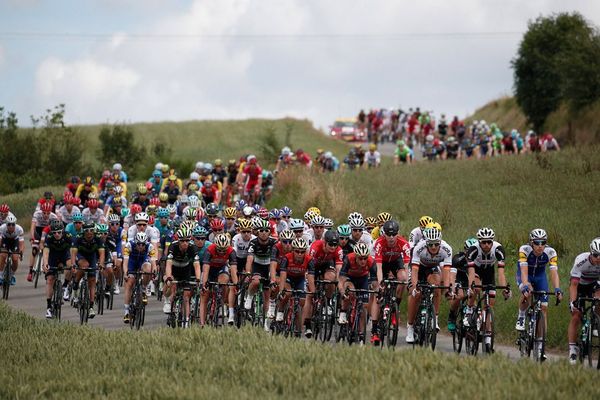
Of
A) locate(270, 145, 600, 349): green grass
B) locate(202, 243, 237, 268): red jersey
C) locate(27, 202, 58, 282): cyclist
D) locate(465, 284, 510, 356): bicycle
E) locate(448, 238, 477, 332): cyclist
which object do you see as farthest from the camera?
locate(270, 145, 600, 349): green grass

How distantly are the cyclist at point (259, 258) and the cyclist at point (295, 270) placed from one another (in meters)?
0.92

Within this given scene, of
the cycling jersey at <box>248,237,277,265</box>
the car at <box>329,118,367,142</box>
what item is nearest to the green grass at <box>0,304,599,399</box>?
the cycling jersey at <box>248,237,277,265</box>

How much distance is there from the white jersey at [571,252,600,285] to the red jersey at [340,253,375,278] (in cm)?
343

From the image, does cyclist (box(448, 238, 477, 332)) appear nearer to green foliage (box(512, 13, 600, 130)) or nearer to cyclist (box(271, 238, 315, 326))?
cyclist (box(271, 238, 315, 326))

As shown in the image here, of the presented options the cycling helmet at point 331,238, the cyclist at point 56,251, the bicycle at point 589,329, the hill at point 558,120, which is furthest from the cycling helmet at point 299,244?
the hill at point 558,120

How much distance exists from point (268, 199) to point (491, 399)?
33857 millimetres

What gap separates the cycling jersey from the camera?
22562 mm

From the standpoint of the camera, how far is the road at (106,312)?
22.4 m

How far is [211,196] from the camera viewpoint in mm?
38094

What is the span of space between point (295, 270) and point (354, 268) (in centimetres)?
118

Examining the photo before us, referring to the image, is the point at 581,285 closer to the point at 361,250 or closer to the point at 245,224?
the point at 361,250

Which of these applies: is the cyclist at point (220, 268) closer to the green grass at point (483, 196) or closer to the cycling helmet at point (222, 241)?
the cycling helmet at point (222, 241)

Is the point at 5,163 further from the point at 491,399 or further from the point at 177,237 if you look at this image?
the point at 491,399

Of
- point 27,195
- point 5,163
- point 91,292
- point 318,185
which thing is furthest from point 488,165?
point 5,163
